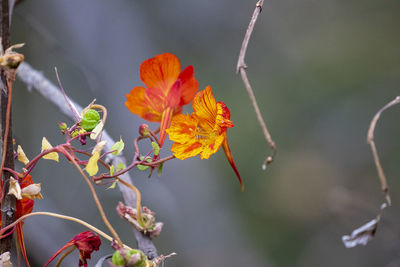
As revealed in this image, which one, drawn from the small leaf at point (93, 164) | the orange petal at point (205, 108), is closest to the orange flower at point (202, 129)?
the orange petal at point (205, 108)

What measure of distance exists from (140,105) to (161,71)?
0.06 metres

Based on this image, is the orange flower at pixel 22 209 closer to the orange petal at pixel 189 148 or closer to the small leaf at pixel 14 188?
the small leaf at pixel 14 188

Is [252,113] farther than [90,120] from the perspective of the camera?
Yes

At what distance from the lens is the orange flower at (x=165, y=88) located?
0.62 meters

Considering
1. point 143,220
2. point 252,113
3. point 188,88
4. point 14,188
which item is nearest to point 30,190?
point 14,188

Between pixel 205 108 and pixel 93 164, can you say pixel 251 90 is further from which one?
pixel 93 164

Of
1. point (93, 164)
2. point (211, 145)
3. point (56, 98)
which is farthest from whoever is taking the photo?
point (56, 98)

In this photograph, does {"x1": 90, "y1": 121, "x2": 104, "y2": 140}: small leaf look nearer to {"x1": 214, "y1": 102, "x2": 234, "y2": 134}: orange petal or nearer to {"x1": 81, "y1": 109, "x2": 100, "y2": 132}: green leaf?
{"x1": 81, "y1": 109, "x2": 100, "y2": 132}: green leaf

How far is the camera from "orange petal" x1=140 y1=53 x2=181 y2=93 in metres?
0.61

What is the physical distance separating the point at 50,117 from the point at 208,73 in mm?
815

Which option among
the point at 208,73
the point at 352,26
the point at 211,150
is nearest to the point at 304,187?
the point at 208,73

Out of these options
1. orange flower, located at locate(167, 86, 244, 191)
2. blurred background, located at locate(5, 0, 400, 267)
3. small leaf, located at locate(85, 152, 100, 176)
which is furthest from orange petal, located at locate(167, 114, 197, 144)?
blurred background, located at locate(5, 0, 400, 267)

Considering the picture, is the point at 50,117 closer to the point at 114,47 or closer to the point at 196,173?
the point at 114,47

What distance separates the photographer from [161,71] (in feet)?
2.03
